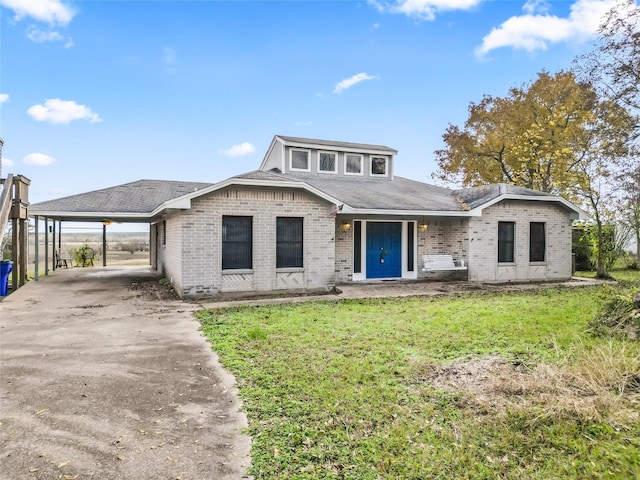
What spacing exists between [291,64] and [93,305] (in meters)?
15.1

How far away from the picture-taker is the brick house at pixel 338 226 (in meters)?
10.8

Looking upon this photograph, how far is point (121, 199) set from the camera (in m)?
14.6

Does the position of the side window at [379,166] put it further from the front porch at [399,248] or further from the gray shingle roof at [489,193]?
the front porch at [399,248]

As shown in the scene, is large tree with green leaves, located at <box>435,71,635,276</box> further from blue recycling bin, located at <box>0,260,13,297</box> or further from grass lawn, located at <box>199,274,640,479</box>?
blue recycling bin, located at <box>0,260,13,297</box>

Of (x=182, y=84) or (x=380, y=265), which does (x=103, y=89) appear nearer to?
(x=182, y=84)

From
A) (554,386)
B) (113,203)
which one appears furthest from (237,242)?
(554,386)

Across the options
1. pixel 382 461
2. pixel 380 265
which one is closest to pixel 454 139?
pixel 380 265

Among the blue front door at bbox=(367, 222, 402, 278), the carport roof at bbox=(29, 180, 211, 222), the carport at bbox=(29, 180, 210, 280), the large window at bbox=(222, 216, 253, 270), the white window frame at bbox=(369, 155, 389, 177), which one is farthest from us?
the white window frame at bbox=(369, 155, 389, 177)

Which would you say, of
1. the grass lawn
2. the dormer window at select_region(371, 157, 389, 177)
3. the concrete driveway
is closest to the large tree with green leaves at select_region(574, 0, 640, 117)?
the grass lawn

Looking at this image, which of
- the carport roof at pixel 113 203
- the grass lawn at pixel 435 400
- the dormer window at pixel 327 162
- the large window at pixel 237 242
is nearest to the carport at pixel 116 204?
the carport roof at pixel 113 203

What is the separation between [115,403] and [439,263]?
12.2 meters

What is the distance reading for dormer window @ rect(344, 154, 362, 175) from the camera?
18.1m

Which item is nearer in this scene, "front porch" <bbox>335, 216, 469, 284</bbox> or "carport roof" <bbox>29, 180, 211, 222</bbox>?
"carport roof" <bbox>29, 180, 211, 222</bbox>

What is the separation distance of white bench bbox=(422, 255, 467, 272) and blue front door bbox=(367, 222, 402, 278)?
95 centimetres
